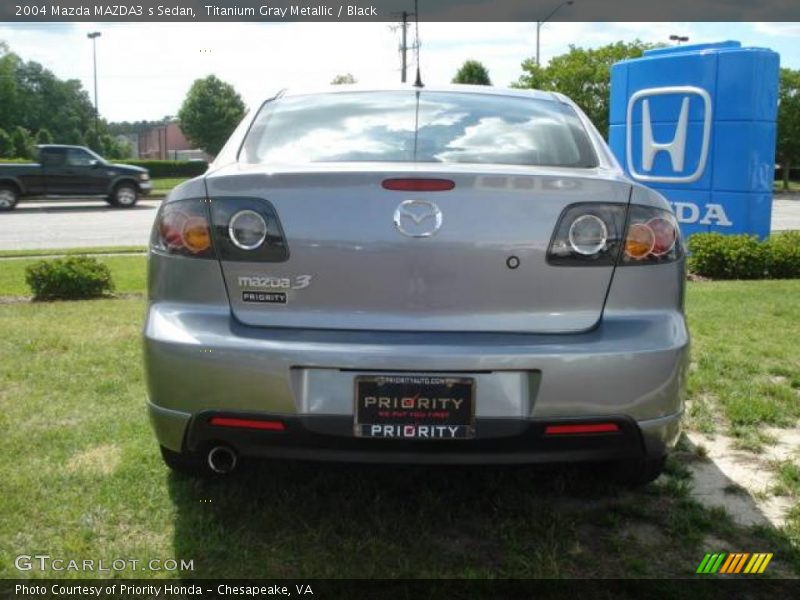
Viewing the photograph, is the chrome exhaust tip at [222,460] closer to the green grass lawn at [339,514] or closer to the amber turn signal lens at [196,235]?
the green grass lawn at [339,514]

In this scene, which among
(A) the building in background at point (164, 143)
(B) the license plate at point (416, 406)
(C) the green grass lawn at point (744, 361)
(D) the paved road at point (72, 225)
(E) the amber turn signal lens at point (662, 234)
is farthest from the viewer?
(A) the building in background at point (164, 143)

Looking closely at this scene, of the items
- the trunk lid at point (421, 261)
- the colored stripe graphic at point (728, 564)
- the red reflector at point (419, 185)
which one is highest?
the red reflector at point (419, 185)

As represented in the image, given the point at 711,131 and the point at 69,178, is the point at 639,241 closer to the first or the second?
the point at 711,131

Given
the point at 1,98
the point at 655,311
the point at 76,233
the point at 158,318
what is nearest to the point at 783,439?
the point at 655,311

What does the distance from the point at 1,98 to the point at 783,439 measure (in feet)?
250

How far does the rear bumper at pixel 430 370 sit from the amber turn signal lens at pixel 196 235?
20 centimetres

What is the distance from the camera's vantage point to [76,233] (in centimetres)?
1659

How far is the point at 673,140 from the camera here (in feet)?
38.0

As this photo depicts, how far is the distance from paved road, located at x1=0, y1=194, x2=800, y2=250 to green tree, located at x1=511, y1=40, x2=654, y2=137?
957cm

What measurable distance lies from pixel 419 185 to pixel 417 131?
24.0 inches

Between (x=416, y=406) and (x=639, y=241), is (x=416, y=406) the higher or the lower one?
the lower one

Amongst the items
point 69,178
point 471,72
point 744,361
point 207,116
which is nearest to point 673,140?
point 744,361

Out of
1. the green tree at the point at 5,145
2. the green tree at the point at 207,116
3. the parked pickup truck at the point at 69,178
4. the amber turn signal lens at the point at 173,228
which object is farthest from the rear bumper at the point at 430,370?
the green tree at the point at 5,145

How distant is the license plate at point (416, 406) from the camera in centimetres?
245
